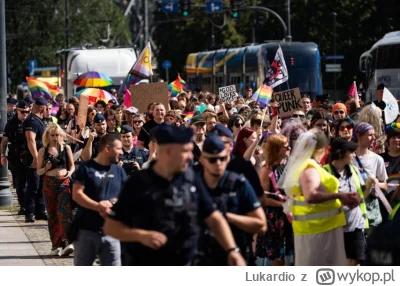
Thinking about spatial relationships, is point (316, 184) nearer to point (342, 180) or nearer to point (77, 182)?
point (342, 180)

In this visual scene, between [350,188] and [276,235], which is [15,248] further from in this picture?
[350,188]

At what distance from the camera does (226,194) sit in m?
7.82

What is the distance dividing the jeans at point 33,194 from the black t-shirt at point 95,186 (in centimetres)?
794

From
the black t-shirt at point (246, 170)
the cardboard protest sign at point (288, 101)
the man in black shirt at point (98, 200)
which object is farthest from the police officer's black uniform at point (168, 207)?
the cardboard protest sign at point (288, 101)

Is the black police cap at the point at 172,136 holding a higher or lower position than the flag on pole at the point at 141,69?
higher

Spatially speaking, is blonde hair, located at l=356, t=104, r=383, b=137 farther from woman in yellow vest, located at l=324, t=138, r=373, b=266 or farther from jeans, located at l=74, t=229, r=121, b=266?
jeans, located at l=74, t=229, r=121, b=266

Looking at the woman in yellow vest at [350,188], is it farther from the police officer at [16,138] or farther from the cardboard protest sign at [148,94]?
the cardboard protest sign at [148,94]

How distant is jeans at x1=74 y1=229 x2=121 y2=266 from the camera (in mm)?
9586

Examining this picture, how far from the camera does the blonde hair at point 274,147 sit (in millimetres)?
10203

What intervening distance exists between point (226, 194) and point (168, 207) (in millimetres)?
1098

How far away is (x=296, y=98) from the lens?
1750cm

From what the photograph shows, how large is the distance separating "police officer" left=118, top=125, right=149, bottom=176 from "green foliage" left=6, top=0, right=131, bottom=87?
192ft

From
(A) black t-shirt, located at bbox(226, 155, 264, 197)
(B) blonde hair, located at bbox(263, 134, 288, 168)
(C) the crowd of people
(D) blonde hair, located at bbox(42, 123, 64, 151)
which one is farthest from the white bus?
(A) black t-shirt, located at bbox(226, 155, 264, 197)
